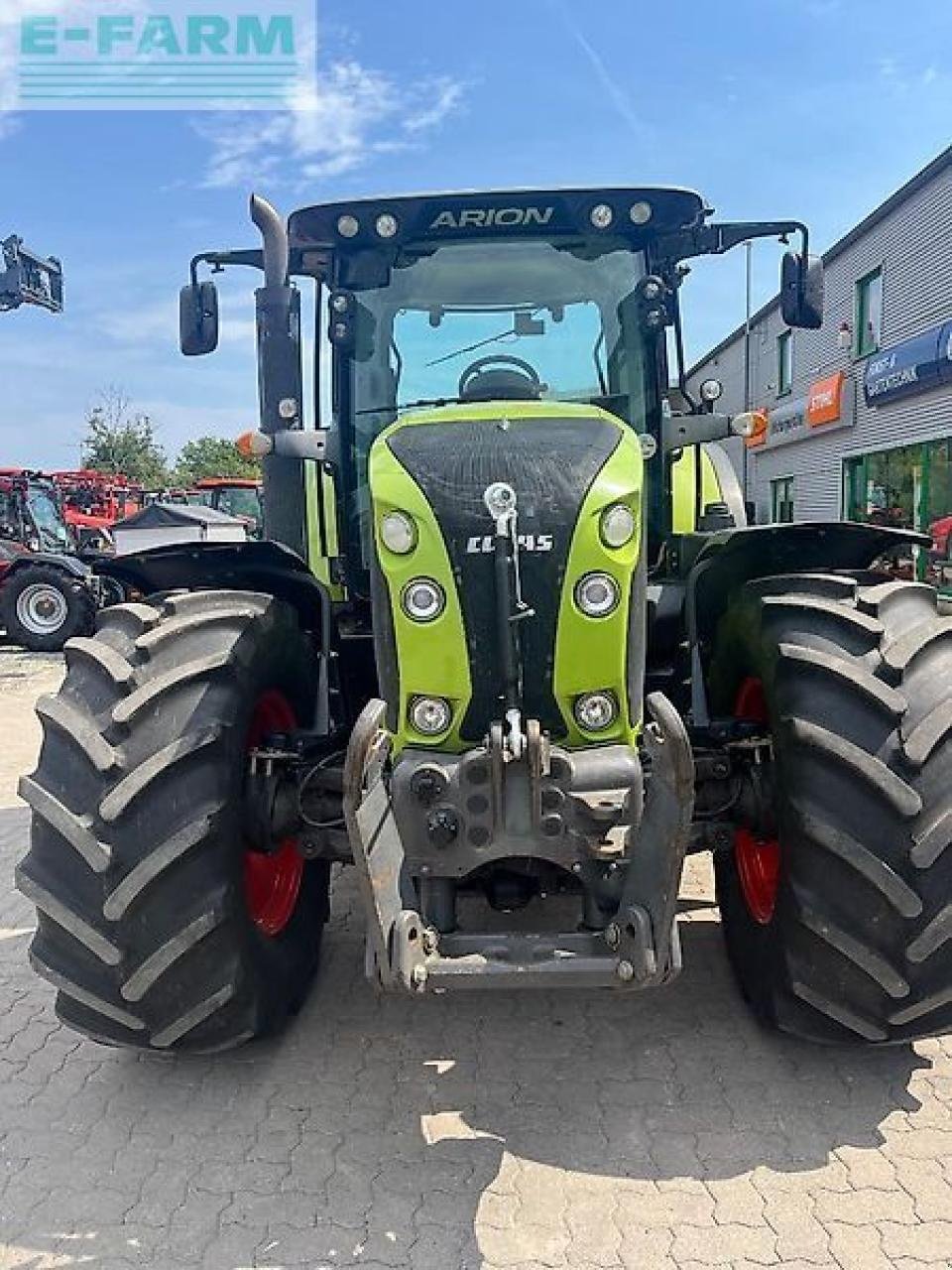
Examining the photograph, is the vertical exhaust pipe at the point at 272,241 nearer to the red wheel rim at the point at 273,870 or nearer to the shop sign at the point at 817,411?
the red wheel rim at the point at 273,870

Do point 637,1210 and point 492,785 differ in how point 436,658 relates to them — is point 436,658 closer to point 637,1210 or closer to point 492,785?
point 492,785

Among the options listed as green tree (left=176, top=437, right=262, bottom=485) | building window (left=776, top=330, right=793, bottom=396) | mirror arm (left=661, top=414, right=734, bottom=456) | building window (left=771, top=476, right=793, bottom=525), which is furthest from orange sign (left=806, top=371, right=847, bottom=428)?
green tree (left=176, top=437, right=262, bottom=485)

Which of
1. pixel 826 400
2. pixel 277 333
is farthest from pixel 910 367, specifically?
pixel 277 333

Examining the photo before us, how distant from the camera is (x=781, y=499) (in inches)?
1049

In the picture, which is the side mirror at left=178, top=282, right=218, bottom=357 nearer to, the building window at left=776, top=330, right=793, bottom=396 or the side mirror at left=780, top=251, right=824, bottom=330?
the side mirror at left=780, top=251, right=824, bottom=330

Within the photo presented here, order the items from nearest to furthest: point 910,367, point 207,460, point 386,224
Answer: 1. point 386,224
2. point 910,367
3. point 207,460

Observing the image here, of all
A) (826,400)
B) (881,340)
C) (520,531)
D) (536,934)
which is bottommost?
(536,934)

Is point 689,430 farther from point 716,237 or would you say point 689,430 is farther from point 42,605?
point 42,605

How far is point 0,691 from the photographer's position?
36.4 ft

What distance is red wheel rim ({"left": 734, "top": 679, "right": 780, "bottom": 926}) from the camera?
3.28m

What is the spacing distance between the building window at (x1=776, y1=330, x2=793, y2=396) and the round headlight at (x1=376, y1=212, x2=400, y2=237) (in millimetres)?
23644

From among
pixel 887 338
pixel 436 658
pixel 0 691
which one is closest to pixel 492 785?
pixel 436 658

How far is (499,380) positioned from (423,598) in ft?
4.53

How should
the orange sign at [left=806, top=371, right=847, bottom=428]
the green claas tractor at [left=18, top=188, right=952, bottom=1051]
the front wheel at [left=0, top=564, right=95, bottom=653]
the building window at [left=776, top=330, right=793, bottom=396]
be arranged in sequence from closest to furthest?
the green claas tractor at [left=18, top=188, right=952, bottom=1051]
the front wheel at [left=0, top=564, right=95, bottom=653]
the orange sign at [left=806, top=371, right=847, bottom=428]
the building window at [left=776, top=330, right=793, bottom=396]
